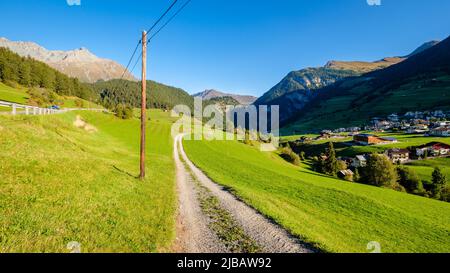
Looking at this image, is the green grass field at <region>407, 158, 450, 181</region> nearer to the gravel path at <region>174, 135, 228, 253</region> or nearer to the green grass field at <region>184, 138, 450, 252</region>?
the green grass field at <region>184, 138, 450, 252</region>

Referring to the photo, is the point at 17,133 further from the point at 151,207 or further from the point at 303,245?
the point at 303,245

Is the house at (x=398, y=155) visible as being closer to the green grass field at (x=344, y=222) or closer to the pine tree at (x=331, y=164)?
the pine tree at (x=331, y=164)

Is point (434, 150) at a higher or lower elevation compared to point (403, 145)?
lower

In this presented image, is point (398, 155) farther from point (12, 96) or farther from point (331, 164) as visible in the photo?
point (12, 96)

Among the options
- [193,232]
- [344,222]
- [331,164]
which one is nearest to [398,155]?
[331,164]

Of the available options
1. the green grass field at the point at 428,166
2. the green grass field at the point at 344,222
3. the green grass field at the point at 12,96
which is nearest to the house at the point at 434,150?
the green grass field at the point at 428,166

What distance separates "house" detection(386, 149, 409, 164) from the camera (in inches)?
4587

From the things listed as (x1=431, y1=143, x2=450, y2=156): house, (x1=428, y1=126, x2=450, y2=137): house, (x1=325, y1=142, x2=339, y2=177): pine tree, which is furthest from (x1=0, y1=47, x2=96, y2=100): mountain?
(x1=428, y1=126, x2=450, y2=137): house

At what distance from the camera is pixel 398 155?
118062mm

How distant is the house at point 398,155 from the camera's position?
11651 centimetres

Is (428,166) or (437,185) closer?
(437,185)
